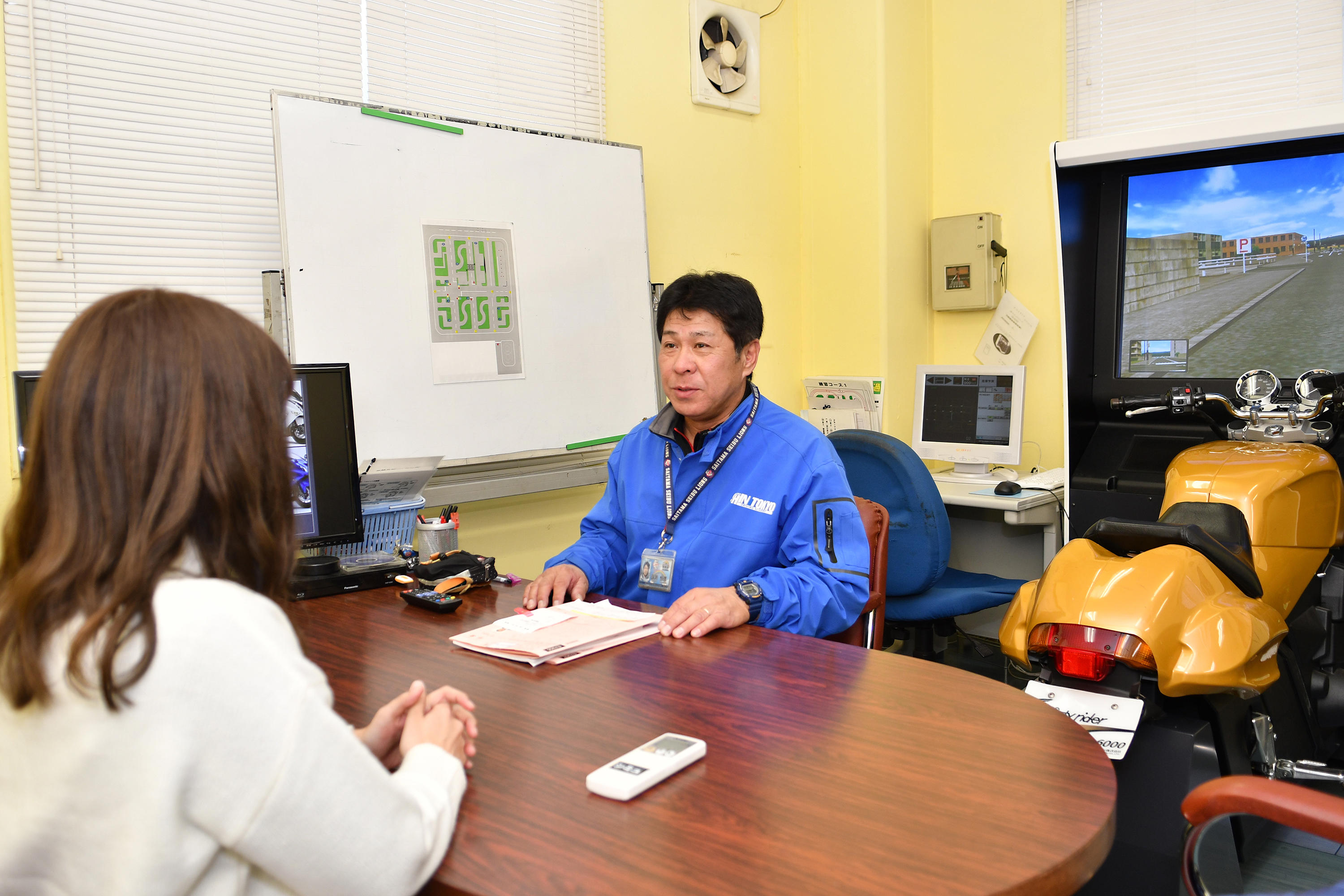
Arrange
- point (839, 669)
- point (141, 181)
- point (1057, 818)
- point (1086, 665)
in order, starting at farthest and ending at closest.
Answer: point (141, 181) → point (1086, 665) → point (839, 669) → point (1057, 818)

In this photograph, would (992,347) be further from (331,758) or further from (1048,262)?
(331,758)

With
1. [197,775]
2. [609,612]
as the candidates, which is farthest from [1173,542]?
[197,775]

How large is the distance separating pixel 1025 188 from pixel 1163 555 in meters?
2.62

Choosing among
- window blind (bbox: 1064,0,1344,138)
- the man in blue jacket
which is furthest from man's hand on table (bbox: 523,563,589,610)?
window blind (bbox: 1064,0,1344,138)

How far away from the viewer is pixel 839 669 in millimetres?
1345

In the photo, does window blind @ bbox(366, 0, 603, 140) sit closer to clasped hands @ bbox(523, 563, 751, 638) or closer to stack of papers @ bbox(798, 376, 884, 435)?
stack of papers @ bbox(798, 376, 884, 435)

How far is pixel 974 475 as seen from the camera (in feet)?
12.3

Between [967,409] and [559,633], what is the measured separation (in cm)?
260

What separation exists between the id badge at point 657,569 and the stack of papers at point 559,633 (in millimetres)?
224

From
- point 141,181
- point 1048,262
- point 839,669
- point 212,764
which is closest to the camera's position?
point 212,764

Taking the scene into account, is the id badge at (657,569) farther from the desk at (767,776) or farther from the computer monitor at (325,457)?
the computer monitor at (325,457)

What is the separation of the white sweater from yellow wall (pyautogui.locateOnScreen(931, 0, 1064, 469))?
3543mm

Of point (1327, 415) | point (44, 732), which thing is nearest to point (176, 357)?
point (44, 732)

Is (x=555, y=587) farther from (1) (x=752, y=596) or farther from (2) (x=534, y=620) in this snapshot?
(1) (x=752, y=596)
